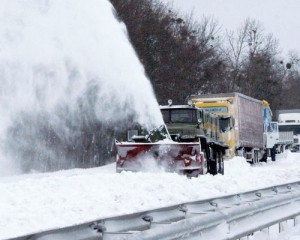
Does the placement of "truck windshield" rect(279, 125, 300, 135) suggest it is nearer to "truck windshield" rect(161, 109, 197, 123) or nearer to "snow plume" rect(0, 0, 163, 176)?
"snow plume" rect(0, 0, 163, 176)

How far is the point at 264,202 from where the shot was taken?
30.6 ft

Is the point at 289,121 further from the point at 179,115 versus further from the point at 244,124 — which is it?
the point at 179,115

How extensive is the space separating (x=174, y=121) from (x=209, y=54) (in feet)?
95.4

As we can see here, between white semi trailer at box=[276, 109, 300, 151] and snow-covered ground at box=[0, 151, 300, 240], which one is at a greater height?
white semi trailer at box=[276, 109, 300, 151]

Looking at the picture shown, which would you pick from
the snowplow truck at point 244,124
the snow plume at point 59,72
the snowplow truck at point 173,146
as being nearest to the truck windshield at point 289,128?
the snowplow truck at point 244,124

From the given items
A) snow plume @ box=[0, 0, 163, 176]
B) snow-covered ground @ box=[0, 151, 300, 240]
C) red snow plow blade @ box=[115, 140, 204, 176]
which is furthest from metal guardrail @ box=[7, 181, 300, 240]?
snow plume @ box=[0, 0, 163, 176]

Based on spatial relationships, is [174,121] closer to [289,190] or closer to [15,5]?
[15,5]

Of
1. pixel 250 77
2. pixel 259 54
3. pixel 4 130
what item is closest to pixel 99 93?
pixel 4 130

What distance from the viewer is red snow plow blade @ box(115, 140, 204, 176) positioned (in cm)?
2030

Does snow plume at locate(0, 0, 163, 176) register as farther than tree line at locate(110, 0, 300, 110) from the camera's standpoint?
No

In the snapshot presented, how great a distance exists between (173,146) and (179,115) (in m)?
2.70

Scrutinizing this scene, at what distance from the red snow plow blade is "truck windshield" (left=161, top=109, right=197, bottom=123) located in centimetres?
232

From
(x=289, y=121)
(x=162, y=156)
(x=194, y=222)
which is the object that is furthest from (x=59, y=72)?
(x=289, y=121)

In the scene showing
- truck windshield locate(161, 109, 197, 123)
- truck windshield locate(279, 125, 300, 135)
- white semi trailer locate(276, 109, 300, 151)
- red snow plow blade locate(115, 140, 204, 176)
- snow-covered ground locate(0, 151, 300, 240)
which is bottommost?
snow-covered ground locate(0, 151, 300, 240)
